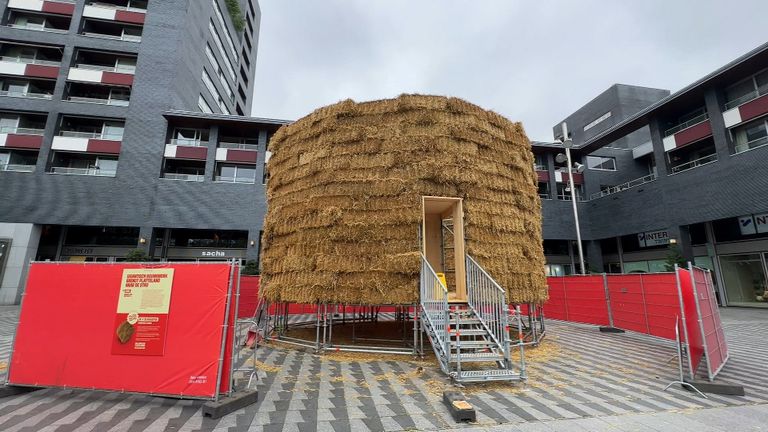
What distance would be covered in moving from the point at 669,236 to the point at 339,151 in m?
22.5

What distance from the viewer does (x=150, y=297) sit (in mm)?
4758

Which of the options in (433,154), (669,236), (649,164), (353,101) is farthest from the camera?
(649,164)

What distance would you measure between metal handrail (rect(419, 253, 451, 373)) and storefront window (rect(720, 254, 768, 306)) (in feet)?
69.3

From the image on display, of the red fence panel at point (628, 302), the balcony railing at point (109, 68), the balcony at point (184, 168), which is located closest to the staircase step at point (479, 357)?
the red fence panel at point (628, 302)

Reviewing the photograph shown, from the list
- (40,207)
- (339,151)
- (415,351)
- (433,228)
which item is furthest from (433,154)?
(40,207)

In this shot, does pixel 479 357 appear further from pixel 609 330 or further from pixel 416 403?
pixel 609 330

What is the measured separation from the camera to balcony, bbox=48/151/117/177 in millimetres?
23516

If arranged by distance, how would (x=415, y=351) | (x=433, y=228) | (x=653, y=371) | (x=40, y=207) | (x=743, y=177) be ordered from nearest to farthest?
(x=653, y=371) → (x=415, y=351) → (x=433, y=228) → (x=743, y=177) → (x=40, y=207)

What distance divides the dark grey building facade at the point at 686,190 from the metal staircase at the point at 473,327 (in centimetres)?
1852

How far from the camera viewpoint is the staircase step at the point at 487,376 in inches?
220

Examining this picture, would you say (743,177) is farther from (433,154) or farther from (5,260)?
(5,260)

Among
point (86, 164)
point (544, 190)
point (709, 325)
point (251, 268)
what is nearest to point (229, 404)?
point (709, 325)

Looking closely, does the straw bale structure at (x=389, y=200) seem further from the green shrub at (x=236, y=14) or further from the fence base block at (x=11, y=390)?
the green shrub at (x=236, y=14)

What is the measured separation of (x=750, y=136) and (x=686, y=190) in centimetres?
373
